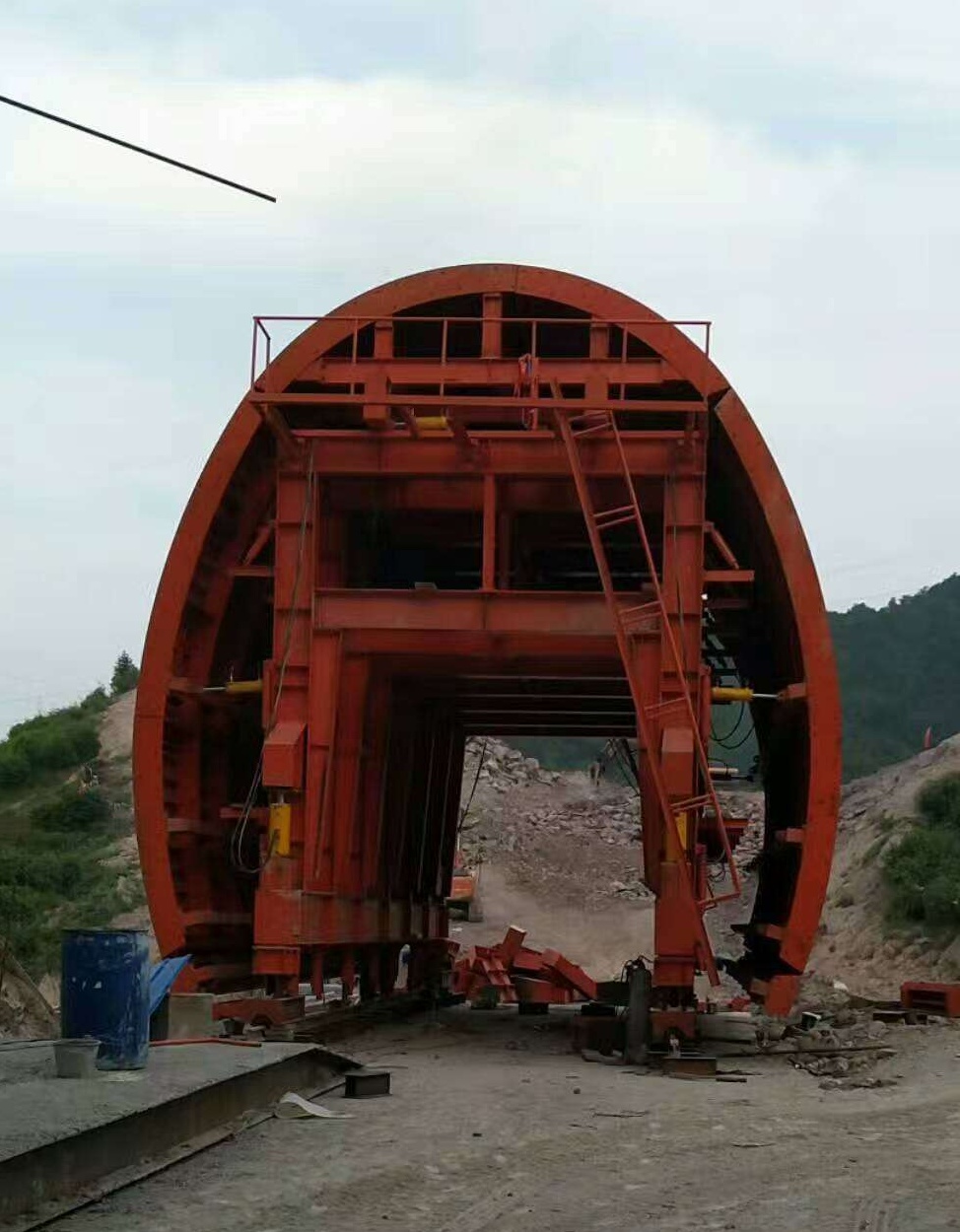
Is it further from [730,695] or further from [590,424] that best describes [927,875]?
[590,424]

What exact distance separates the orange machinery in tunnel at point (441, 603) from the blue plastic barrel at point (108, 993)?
16.3ft

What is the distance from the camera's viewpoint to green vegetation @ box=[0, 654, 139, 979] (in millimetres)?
30141

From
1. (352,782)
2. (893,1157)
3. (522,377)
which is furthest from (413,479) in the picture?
(893,1157)

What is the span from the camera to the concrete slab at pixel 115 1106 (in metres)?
7.35

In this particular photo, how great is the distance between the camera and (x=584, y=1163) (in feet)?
30.1

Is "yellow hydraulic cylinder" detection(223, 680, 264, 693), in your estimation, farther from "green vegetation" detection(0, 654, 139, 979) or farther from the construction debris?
"green vegetation" detection(0, 654, 139, 979)

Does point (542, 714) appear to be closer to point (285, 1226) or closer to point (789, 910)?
point (789, 910)

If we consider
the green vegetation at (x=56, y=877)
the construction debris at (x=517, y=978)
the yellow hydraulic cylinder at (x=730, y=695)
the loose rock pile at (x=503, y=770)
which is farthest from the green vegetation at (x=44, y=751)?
the yellow hydraulic cylinder at (x=730, y=695)

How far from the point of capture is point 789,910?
53.5ft

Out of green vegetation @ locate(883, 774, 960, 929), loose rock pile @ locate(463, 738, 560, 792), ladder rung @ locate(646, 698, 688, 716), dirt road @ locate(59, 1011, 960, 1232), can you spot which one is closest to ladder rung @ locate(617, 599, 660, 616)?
ladder rung @ locate(646, 698, 688, 716)

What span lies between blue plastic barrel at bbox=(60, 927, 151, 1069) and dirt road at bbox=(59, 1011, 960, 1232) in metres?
0.99

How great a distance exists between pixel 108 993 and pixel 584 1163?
298 cm

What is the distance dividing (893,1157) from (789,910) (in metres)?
7.02

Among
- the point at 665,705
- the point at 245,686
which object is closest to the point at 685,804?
the point at 665,705
